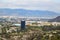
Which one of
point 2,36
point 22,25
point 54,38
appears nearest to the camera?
point 54,38

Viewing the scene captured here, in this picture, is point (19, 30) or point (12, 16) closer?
point (19, 30)

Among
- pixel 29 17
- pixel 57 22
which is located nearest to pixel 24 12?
pixel 29 17

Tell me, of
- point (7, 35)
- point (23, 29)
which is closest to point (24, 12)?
point (23, 29)

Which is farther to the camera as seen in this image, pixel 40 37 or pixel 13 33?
pixel 13 33

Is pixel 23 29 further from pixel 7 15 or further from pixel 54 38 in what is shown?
pixel 7 15

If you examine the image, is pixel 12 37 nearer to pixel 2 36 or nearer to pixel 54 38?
pixel 2 36

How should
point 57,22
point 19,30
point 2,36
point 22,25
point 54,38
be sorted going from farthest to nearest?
1. point 57,22
2. point 22,25
3. point 19,30
4. point 2,36
5. point 54,38

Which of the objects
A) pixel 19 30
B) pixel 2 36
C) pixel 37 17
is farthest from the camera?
pixel 37 17

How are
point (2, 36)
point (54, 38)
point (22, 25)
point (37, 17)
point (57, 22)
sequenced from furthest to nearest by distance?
point (37, 17) → point (57, 22) → point (22, 25) → point (2, 36) → point (54, 38)

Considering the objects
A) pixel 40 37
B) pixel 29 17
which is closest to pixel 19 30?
pixel 40 37
